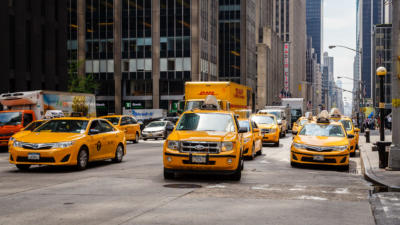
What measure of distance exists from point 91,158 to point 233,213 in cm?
802

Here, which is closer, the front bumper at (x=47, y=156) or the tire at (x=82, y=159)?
the front bumper at (x=47, y=156)

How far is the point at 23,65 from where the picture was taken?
42969 millimetres

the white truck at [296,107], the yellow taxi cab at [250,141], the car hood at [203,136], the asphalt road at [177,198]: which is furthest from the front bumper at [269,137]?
the white truck at [296,107]

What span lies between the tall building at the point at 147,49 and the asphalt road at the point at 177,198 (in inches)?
2215

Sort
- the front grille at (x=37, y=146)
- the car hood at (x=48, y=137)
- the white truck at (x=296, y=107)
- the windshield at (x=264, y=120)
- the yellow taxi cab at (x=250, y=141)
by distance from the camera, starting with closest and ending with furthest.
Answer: the front grille at (x=37, y=146) < the car hood at (x=48, y=137) < the yellow taxi cab at (x=250, y=141) < the windshield at (x=264, y=120) < the white truck at (x=296, y=107)

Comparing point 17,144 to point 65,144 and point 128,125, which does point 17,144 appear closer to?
point 65,144

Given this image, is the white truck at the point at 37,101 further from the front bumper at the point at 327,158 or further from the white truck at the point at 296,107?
the white truck at the point at 296,107

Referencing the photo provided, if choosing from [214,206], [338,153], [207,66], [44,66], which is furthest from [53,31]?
[214,206]

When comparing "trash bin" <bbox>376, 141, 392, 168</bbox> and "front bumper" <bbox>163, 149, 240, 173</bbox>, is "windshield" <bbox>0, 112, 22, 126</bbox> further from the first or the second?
"trash bin" <bbox>376, 141, 392, 168</bbox>

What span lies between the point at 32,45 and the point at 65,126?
31787 millimetres

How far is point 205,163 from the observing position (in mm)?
11500

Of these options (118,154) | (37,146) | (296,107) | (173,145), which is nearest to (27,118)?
(118,154)

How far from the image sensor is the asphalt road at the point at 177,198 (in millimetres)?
7469

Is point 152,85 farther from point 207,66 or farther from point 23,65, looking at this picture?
point 23,65
